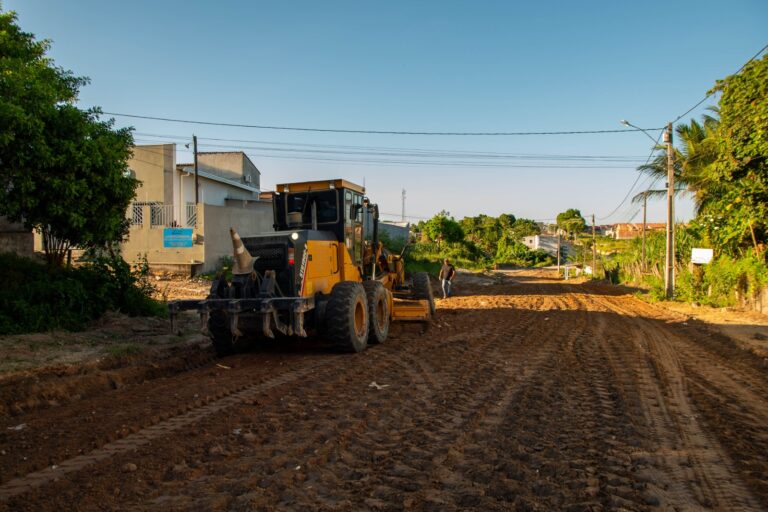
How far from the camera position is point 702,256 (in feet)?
55.8

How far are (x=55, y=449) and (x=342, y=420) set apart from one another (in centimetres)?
244

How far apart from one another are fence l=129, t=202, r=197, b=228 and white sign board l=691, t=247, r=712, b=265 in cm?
1803

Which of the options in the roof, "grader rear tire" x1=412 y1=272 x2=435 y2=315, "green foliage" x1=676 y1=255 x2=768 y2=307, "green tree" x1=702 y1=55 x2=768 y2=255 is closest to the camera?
"grader rear tire" x1=412 y1=272 x2=435 y2=315

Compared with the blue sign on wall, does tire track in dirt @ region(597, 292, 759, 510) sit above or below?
below

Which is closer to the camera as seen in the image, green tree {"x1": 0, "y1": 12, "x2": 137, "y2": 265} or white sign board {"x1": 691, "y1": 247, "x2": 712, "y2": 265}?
green tree {"x1": 0, "y1": 12, "x2": 137, "y2": 265}

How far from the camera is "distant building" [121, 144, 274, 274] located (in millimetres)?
20500

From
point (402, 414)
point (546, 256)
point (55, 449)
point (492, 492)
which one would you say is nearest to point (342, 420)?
point (402, 414)

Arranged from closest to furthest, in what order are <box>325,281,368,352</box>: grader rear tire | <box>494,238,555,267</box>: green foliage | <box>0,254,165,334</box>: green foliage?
<box>325,281,368,352</box>: grader rear tire → <box>0,254,165,334</box>: green foliage → <box>494,238,555,267</box>: green foliage

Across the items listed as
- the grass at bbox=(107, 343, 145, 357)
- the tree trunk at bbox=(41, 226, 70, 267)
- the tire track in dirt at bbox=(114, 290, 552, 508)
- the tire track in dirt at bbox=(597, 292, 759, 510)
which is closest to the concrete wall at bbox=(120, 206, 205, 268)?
the tree trunk at bbox=(41, 226, 70, 267)

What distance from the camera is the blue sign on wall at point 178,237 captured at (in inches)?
800

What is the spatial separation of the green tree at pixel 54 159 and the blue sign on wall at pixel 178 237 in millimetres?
8434

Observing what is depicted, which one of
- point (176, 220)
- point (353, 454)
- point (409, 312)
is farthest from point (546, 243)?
point (353, 454)

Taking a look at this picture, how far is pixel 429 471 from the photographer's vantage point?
12.9ft

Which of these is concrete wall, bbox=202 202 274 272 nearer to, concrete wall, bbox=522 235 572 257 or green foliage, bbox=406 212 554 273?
green foliage, bbox=406 212 554 273
